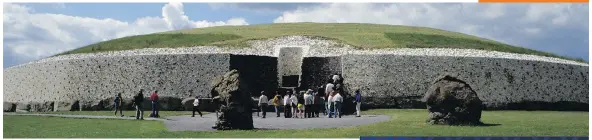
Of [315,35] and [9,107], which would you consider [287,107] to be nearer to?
[9,107]

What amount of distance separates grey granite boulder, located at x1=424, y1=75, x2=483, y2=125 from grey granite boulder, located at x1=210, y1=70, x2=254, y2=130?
565 centimetres

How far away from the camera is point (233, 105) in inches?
848

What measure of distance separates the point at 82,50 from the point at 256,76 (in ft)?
40.6

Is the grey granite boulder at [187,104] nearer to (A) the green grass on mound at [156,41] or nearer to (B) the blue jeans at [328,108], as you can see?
(B) the blue jeans at [328,108]

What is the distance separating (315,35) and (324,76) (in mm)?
8217

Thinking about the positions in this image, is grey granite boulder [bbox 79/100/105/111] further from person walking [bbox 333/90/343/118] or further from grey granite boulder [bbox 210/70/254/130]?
grey granite boulder [bbox 210/70/254/130]

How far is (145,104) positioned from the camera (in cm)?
3459

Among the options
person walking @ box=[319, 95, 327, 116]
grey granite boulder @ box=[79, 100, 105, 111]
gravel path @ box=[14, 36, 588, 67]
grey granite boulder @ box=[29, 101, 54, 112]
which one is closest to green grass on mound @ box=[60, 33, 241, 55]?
gravel path @ box=[14, 36, 588, 67]

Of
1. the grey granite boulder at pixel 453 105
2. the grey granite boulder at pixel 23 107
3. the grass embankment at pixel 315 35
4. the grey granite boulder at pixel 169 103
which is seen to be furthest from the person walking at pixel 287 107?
the grey granite boulder at pixel 23 107

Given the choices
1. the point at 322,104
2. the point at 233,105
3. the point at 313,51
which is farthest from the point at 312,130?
the point at 313,51

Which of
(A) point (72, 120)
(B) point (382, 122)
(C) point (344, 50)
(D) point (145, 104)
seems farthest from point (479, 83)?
(A) point (72, 120)

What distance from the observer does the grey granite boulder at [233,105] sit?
848 inches

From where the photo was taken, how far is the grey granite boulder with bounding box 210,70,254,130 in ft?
70.6

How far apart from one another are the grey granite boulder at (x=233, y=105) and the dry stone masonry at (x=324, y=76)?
1309cm
